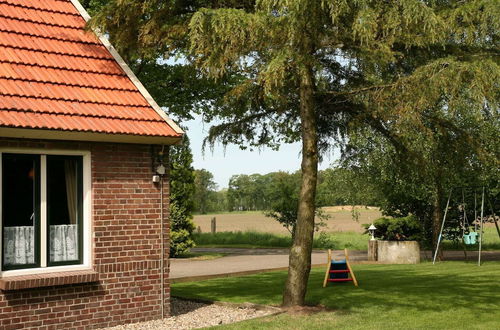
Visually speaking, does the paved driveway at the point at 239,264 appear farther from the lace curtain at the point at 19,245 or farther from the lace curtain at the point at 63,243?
the lace curtain at the point at 19,245

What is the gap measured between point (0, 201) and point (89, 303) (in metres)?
1.98

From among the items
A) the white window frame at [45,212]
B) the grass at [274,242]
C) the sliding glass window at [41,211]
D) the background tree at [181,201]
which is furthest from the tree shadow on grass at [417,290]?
the grass at [274,242]

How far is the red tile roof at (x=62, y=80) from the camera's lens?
9102 mm

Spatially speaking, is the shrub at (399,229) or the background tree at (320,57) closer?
the background tree at (320,57)

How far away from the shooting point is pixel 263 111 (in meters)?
12.9

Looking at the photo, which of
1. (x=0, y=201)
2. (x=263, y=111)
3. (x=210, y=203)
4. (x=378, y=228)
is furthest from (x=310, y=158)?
(x=210, y=203)

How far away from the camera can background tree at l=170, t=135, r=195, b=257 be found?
25.7 meters

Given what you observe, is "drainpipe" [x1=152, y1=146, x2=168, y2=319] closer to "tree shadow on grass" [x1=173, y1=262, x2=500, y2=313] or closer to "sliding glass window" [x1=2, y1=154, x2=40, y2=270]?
"sliding glass window" [x1=2, y1=154, x2=40, y2=270]

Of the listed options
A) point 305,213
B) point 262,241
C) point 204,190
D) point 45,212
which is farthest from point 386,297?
point 204,190

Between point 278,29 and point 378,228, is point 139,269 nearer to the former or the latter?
point 278,29

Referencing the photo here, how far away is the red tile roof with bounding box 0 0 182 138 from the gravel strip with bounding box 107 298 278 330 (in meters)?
2.93

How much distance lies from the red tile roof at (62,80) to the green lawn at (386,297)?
141 inches

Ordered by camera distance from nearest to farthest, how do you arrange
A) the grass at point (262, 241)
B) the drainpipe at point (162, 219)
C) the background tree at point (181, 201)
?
1. the drainpipe at point (162, 219)
2. the background tree at point (181, 201)
3. the grass at point (262, 241)

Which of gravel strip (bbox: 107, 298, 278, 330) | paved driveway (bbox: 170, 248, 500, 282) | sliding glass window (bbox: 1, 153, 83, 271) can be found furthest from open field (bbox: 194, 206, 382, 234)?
sliding glass window (bbox: 1, 153, 83, 271)
